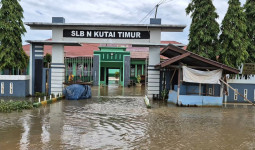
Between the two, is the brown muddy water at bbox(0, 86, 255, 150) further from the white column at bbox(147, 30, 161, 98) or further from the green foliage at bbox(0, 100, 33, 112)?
the white column at bbox(147, 30, 161, 98)

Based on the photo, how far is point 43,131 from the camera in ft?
25.3

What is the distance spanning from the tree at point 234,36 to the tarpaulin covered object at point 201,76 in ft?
12.3

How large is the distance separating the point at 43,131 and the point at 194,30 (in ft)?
48.8

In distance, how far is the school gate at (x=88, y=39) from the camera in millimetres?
17344

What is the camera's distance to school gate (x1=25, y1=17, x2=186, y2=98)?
17344mm

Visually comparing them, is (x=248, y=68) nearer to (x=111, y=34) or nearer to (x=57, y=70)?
(x=111, y=34)

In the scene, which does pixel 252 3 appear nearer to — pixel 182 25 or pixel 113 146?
pixel 182 25

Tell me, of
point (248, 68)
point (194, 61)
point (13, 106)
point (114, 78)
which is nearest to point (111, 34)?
point (194, 61)

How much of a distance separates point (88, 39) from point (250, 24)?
12588 millimetres

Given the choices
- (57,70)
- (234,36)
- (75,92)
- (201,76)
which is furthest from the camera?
(57,70)

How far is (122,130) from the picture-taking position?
26.6 feet

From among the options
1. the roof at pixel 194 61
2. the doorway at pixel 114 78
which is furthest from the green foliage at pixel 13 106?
the doorway at pixel 114 78

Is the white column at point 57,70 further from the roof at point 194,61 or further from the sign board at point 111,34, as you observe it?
the roof at point 194,61

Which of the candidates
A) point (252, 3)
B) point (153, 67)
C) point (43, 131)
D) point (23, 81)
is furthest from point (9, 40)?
point (252, 3)
